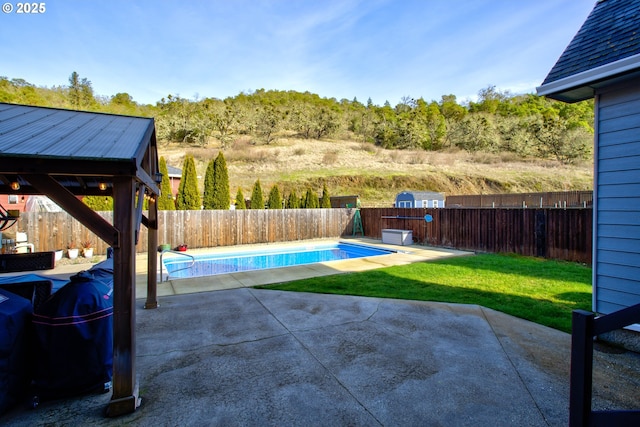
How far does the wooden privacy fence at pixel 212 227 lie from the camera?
10391 mm

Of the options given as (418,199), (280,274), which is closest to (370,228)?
(418,199)

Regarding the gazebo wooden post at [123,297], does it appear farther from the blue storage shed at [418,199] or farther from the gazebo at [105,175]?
the blue storage shed at [418,199]

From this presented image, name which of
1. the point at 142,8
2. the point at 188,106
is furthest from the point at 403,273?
the point at 188,106

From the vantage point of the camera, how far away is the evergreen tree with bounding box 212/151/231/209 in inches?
618

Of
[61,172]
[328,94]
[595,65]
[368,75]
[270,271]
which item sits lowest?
[270,271]

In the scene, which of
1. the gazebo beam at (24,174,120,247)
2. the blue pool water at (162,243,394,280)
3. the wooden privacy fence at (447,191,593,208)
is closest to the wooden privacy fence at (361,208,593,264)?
the blue pool water at (162,243,394,280)

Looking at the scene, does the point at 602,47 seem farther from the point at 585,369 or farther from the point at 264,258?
the point at 264,258

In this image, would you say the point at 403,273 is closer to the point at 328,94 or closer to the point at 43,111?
the point at 43,111

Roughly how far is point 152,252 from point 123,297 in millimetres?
2574

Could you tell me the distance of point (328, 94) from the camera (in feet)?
221

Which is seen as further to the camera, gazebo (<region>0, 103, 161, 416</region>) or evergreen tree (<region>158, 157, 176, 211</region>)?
evergreen tree (<region>158, 157, 176, 211</region>)

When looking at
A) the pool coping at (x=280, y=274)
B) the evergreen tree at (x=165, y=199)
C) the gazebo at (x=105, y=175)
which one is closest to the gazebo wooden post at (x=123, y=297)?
the gazebo at (x=105, y=175)

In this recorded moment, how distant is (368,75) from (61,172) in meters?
37.0

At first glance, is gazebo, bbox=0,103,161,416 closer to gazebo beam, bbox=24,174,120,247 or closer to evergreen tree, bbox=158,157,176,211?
gazebo beam, bbox=24,174,120,247
